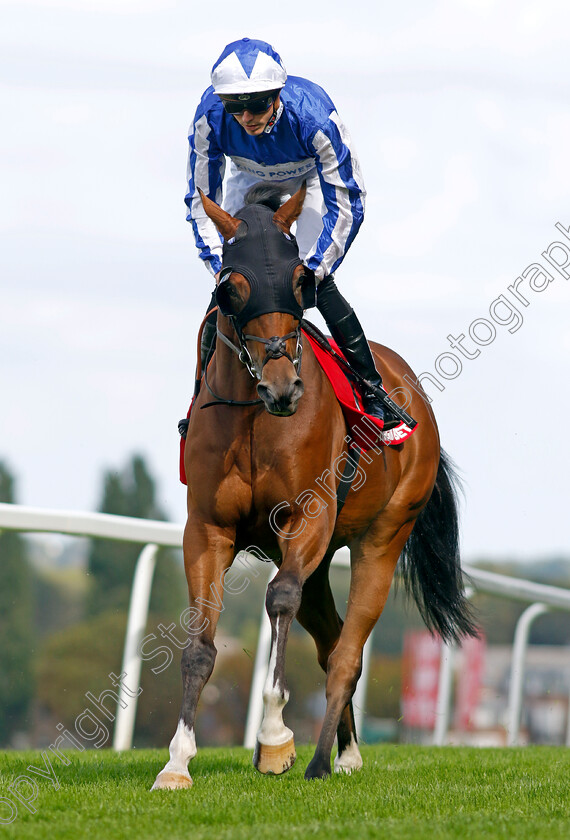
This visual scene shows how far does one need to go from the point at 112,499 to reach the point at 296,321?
56284mm

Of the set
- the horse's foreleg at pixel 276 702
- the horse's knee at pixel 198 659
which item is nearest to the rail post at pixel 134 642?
the horse's knee at pixel 198 659

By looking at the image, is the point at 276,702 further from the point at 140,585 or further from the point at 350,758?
the point at 140,585

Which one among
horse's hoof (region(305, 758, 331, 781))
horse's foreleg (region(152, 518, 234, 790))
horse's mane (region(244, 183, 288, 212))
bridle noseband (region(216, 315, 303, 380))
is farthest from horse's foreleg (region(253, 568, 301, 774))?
horse's mane (region(244, 183, 288, 212))

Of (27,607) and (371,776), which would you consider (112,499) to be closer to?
(27,607)

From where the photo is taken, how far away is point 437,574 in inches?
232

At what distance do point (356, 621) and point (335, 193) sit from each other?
6.38 feet

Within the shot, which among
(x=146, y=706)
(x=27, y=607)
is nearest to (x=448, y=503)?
(x=146, y=706)

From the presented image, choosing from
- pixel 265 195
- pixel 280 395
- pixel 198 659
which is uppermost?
pixel 265 195

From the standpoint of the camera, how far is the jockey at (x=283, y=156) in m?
4.24

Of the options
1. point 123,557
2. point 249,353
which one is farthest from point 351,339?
point 123,557

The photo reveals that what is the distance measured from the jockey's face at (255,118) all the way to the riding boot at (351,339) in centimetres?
70

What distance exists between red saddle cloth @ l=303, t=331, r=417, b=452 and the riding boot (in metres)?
0.05

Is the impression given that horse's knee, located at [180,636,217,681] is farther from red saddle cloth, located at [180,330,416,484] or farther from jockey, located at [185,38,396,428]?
jockey, located at [185,38,396,428]

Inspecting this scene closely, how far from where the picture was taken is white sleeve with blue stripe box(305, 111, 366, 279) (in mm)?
4453
